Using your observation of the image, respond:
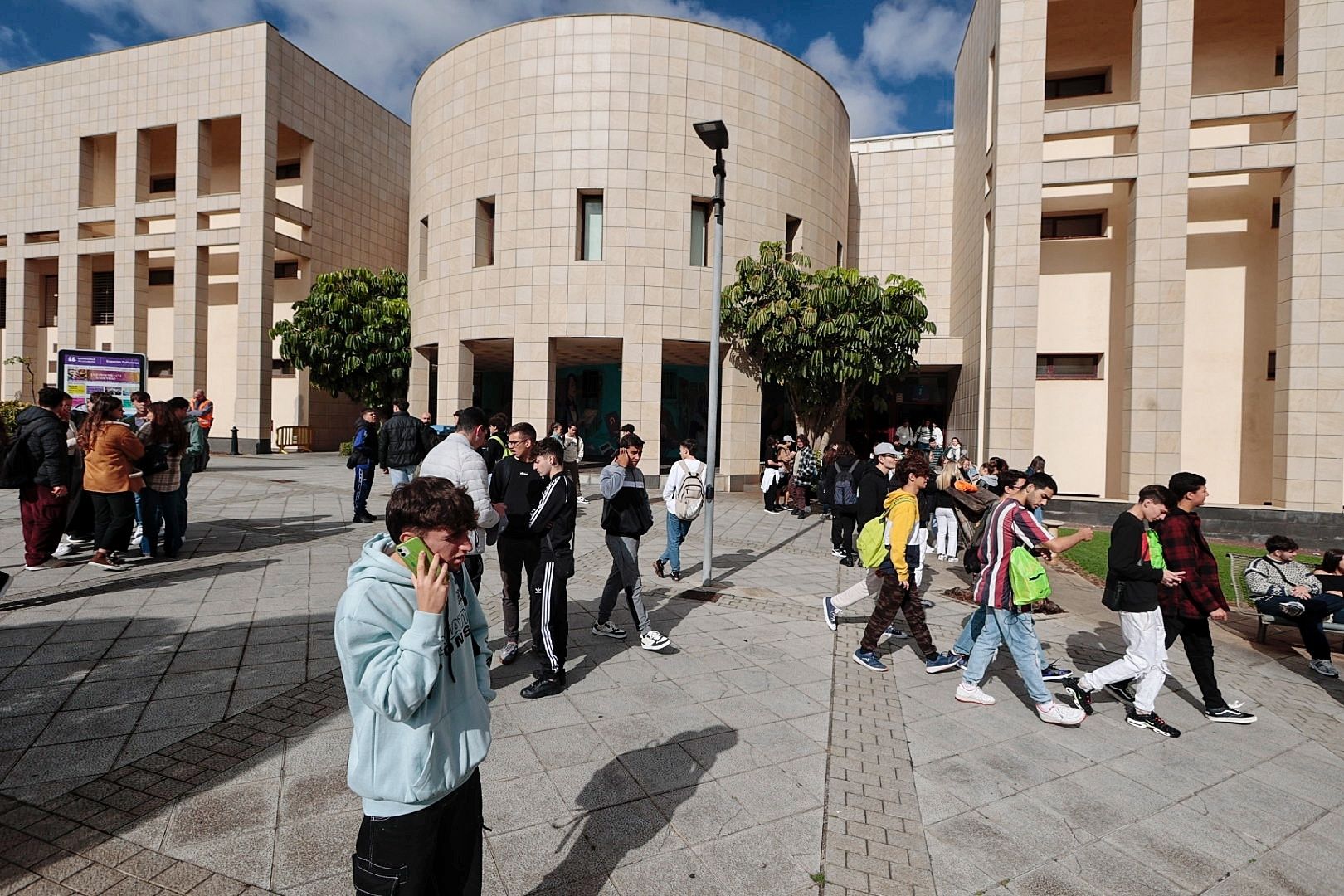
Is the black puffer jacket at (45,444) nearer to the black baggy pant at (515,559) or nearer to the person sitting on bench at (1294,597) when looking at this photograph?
the black baggy pant at (515,559)

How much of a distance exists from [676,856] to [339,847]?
1.59 m

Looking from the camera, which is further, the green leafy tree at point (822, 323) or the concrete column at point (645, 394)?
the concrete column at point (645, 394)

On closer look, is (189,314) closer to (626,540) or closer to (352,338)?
(352,338)

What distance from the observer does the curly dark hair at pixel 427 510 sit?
82.0 inches

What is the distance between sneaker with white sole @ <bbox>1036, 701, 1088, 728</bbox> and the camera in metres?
4.72

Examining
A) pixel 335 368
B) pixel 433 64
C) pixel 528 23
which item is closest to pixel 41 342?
pixel 335 368

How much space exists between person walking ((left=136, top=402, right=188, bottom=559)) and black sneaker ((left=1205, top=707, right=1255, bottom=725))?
35.3 feet

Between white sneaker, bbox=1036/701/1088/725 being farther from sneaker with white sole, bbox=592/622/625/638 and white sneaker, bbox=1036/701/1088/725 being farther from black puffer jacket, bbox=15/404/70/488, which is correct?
black puffer jacket, bbox=15/404/70/488

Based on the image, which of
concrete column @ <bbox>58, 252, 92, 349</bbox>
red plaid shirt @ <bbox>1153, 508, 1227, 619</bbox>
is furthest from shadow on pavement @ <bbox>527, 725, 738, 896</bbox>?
concrete column @ <bbox>58, 252, 92, 349</bbox>

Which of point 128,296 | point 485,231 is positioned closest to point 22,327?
point 128,296

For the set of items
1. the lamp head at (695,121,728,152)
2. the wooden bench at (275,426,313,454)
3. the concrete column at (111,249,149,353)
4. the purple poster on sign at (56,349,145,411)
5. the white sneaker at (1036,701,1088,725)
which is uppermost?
the concrete column at (111,249,149,353)

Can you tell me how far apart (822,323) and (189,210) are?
85.1 feet

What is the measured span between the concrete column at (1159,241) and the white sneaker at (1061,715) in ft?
44.7

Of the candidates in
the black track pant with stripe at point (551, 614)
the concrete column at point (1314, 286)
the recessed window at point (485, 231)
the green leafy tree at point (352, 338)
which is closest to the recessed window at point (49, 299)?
the green leafy tree at point (352, 338)
